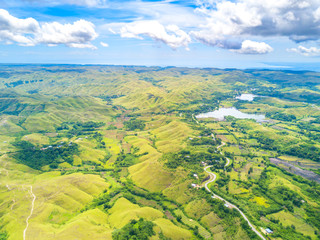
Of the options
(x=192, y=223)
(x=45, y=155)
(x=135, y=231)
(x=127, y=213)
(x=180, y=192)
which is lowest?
(x=192, y=223)

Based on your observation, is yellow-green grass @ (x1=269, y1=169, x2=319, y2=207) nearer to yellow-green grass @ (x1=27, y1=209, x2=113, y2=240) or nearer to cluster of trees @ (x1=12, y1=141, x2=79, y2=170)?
yellow-green grass @ (x1=27, y1=209, x2=113, y2=240)

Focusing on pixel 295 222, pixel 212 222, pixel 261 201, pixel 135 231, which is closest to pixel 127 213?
pixel 135 231

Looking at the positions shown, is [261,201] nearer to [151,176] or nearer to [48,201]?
[151,176]

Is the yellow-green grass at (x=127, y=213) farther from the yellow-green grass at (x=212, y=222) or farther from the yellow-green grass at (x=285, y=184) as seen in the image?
the yellow-green grass at (x=285, y=184)

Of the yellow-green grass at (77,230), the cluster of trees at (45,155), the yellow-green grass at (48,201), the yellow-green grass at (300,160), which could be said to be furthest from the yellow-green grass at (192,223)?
the yellow-green grass at (300,160)

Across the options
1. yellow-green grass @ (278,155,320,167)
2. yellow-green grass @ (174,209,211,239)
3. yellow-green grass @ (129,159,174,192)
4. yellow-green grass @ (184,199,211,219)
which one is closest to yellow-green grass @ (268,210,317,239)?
yellow-green grass @ (184,199,211,219)
